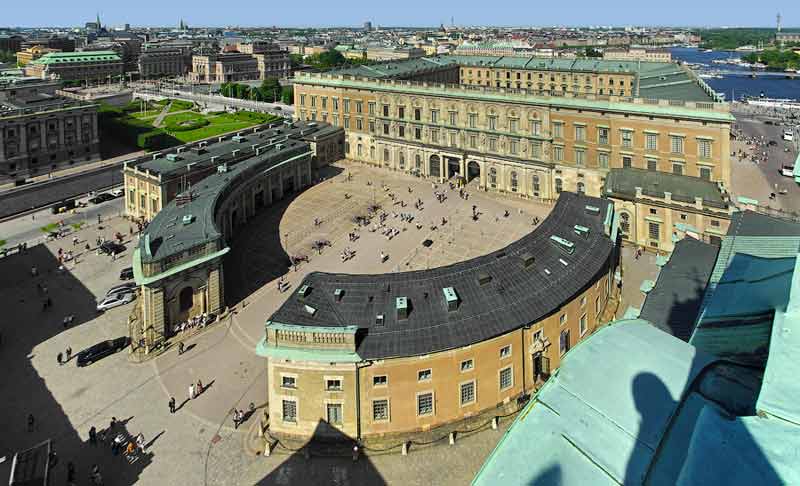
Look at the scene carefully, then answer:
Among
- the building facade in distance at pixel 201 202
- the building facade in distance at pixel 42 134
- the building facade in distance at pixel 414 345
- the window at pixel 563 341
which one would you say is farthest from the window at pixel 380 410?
the building facade in distance at pixel 42 134

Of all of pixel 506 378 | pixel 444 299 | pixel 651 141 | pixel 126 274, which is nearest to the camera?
pixel 506 378

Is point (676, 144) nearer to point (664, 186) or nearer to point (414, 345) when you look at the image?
point (664, 186)

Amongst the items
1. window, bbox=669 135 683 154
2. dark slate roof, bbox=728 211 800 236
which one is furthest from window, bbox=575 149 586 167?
dark slate roof, bbox=728 211 800 236

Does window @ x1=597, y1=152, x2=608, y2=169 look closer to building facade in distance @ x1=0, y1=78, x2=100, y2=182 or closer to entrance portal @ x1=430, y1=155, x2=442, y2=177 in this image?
entrance portal @ x1=430, y1=155, x2=442, y2=177

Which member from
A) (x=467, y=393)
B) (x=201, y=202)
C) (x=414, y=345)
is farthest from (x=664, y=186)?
(x=201, y=202)

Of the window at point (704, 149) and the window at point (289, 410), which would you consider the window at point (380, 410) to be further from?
the window at point (704, 149)
